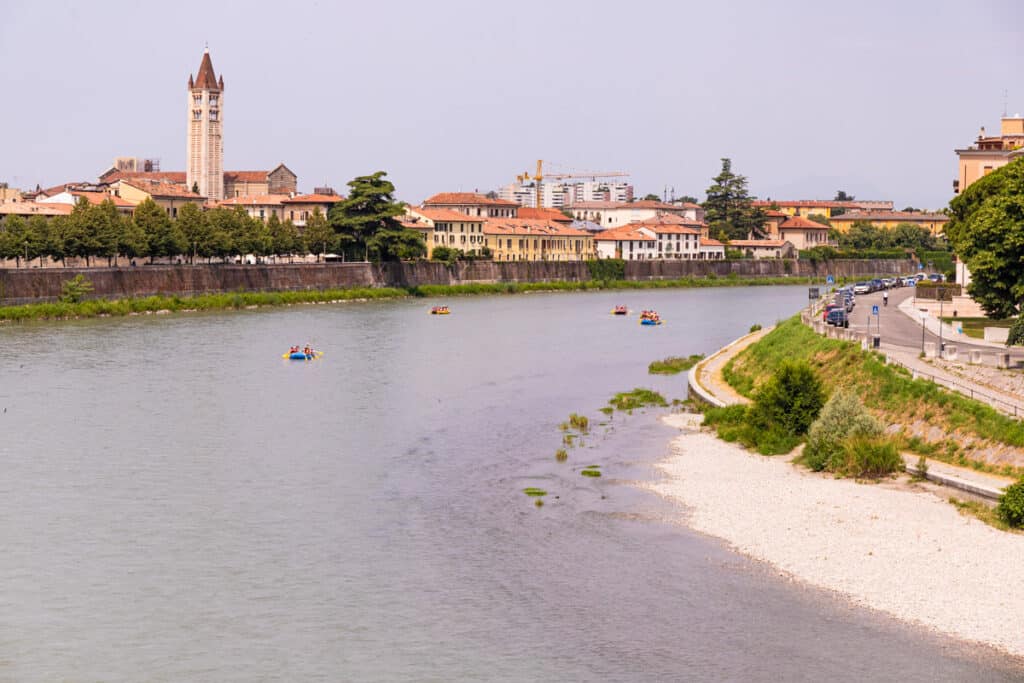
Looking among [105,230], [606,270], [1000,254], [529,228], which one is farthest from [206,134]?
[1000,254]

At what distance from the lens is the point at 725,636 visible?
24500mm

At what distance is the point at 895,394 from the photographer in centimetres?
4072

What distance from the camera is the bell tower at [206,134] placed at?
611 ft

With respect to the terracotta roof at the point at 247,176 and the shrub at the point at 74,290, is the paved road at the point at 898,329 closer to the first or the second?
the shrub at the point at 74,290

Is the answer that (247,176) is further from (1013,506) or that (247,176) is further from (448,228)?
(1013,506)

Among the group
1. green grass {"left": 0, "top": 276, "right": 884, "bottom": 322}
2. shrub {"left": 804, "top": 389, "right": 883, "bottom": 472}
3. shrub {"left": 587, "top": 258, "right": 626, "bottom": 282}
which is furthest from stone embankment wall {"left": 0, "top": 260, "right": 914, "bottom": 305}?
shrub {"left": 804, "top": 389, "right": 883, "bottom": 472}

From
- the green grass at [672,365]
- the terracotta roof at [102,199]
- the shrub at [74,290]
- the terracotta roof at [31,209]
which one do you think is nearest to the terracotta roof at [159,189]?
the terracotta roof at [102,199]

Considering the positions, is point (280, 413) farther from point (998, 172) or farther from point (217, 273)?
point (217, 273)

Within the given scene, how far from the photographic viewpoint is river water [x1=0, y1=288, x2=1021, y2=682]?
23.5 metres

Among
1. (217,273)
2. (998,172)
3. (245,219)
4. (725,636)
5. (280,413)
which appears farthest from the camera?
(245,219)

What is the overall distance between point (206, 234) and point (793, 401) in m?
76.0

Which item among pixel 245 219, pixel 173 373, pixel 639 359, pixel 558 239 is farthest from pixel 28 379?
pixel 558 239

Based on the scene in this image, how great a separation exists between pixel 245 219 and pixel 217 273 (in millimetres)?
13292

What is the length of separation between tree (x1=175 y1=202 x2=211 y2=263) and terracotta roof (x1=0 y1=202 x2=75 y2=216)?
10967 mm
